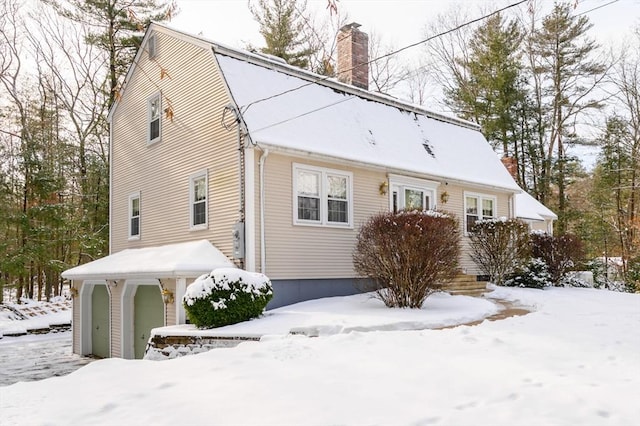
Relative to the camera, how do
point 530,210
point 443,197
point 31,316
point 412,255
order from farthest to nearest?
Result: point 530,210 → point 31,316 → point 443,197 → point 412,255

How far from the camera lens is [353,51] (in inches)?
624

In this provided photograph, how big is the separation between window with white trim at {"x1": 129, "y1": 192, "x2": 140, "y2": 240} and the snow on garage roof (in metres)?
5.46

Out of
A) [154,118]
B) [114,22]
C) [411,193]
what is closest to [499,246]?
[411,193]

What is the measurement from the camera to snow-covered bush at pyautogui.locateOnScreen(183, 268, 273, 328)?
350 inches

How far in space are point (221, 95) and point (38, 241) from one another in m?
15.7

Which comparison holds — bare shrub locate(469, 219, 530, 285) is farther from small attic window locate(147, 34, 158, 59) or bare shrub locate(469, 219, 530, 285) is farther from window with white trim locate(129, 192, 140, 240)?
small attic window locate(147, 34, 158, 59)

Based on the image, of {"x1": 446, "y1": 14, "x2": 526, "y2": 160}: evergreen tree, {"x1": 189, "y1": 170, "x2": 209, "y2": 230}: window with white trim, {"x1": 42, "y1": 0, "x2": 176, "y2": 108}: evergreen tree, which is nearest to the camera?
{"x1": 189, "y1": 170, "x2": 209, "y2": 230}: window with white trim

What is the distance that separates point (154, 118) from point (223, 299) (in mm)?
7723

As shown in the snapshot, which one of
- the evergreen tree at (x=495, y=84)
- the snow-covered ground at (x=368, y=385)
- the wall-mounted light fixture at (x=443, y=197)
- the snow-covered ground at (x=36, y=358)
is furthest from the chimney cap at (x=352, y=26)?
the evergreen tree at (x=495, y=84)

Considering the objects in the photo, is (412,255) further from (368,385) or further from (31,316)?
(31,316)

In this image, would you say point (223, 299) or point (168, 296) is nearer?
point (223, 299)

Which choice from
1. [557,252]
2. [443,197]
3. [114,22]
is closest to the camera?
[443,197]

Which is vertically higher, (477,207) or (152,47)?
(152,47)

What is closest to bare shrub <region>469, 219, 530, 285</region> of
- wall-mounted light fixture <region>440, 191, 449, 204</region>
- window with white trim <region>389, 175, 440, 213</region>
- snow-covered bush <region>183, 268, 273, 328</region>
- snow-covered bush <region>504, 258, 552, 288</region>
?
snow-covered bush <region>504, 258, 552, 288</region>
